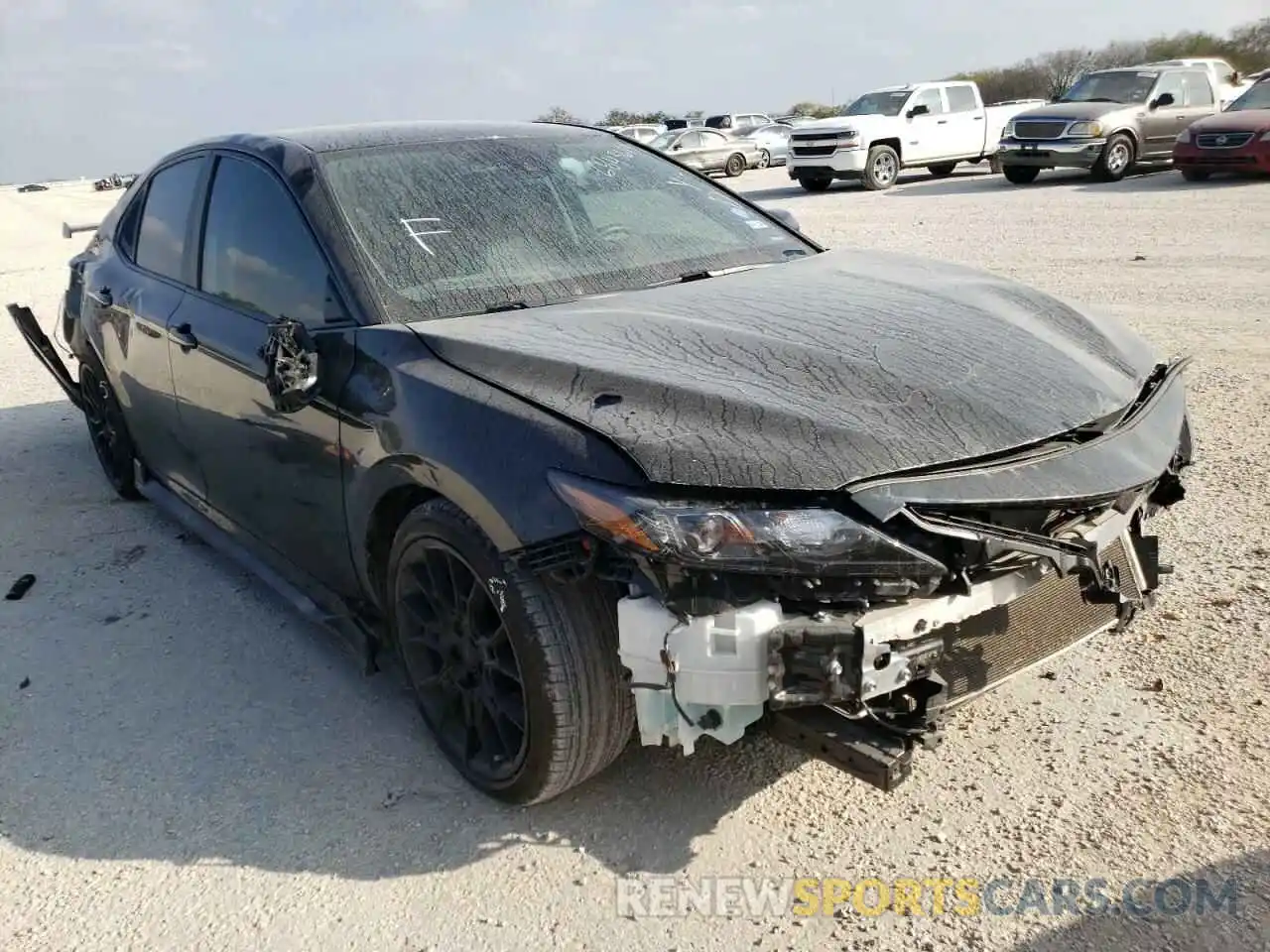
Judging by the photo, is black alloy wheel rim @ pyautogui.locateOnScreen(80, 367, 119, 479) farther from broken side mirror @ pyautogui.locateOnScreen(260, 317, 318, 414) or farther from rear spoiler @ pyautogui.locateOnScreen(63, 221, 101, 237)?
broken side mirror @ pyautogui.locateOnScreen(260, 317, 318, 414)

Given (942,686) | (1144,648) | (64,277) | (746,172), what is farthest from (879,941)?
(746,172)

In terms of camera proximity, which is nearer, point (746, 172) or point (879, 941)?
point (879, 941)

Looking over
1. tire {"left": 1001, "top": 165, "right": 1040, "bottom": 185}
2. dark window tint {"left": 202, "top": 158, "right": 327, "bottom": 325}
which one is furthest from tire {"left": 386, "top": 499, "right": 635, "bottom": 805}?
tire {"left": 1001, "top": 165, "right": 1040, "bottom": 185}

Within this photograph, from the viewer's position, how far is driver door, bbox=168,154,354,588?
311cm

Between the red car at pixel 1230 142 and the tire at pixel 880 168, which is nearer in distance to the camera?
the red car at pixel 1230 142

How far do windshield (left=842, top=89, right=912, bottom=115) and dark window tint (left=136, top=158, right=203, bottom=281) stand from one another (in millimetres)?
17614

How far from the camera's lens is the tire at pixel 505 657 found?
2486 millimetres

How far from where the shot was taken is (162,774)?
3.10 metres

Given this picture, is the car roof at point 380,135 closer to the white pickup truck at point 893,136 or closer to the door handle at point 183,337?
the door handle at point 183,337

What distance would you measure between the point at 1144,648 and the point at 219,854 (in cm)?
273

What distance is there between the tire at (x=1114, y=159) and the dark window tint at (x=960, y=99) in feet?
12.6

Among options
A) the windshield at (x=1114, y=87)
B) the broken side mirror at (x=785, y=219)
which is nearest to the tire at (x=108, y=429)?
the broken side mirror at (x=785, y=219)

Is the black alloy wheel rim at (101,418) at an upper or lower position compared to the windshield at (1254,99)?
lower

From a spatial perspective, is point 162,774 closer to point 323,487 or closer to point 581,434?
point 323,487
